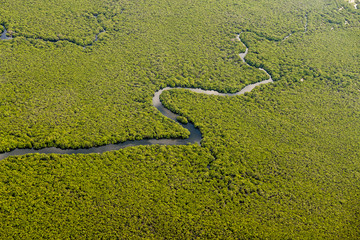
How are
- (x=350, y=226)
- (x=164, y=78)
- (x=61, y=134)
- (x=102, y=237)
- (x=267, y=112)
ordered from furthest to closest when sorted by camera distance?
(x=164, y=78) → (x=267, y=112) → (x=61, y=134) → (x=350, y=226) → (x=102, y=237)

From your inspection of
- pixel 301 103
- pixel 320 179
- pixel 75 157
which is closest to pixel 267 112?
pixel 301 103

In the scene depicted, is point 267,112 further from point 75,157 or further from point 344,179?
point 75,157

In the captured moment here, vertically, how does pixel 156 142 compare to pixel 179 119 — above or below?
below

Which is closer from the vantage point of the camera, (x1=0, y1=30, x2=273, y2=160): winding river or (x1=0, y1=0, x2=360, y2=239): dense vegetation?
(x1=0, y1=0, x2=360, y2=239): dense vegetation

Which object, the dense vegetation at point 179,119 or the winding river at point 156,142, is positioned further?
the winding river at point 156,142

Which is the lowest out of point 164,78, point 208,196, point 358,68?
point 208,196

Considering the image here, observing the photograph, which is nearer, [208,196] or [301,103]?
[208,196]

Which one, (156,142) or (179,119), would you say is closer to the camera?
(156,142)

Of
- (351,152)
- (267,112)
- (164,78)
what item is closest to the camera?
(351,152)
